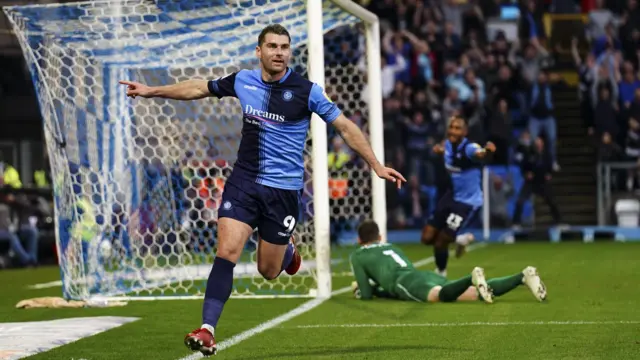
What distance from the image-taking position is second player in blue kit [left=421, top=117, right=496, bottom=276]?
1416 centimetres

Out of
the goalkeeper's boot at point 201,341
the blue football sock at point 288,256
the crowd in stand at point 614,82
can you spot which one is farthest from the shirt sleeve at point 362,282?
the crowd in stand at point 614,82

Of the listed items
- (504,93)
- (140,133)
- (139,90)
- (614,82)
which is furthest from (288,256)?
(614,82)

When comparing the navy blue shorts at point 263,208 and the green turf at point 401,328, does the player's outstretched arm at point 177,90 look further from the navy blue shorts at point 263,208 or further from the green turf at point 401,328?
the green turf at point 401,328

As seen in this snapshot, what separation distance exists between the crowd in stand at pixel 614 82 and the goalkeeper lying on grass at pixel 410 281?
13886 millimetres

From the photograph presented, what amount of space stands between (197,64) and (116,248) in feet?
7.77

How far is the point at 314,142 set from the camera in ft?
40.6

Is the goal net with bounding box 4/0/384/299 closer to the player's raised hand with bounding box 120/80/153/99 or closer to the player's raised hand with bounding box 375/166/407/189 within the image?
the player's raised hand with bounding box 120/80/153/99

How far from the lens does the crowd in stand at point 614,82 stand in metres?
25.1

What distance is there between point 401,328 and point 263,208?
1996 millimetres

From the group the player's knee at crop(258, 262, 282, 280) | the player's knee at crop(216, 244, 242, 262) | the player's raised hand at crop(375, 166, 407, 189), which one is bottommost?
the player's knee at crop(258, 262, 282, 280)

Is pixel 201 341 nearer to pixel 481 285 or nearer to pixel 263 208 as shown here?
pixel 263 208

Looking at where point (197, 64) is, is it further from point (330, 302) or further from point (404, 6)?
point (404, 6)

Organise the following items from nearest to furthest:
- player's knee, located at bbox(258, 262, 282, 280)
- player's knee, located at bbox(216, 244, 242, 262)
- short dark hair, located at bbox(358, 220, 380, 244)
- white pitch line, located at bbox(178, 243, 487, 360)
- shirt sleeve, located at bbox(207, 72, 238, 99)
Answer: player's knee, located at bbox(216, 244, 242, 262), shirt sleeve, located at bbox(207, 72, 238, 99), player's knee, located at bbox(258, 262, 282, 280), white pitch line, located at bbox(178, 243, 487, 360), short dark hair, located at bbox(358, 220, 380, 244)

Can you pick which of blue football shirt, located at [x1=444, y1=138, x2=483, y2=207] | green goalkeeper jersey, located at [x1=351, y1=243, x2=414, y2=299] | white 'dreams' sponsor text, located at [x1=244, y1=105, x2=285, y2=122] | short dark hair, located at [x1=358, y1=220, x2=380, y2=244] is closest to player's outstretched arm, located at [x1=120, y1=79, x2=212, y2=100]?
white 'dreams' sponsor text, located at [x1=244, y1=105, x2=285, y2=122]
